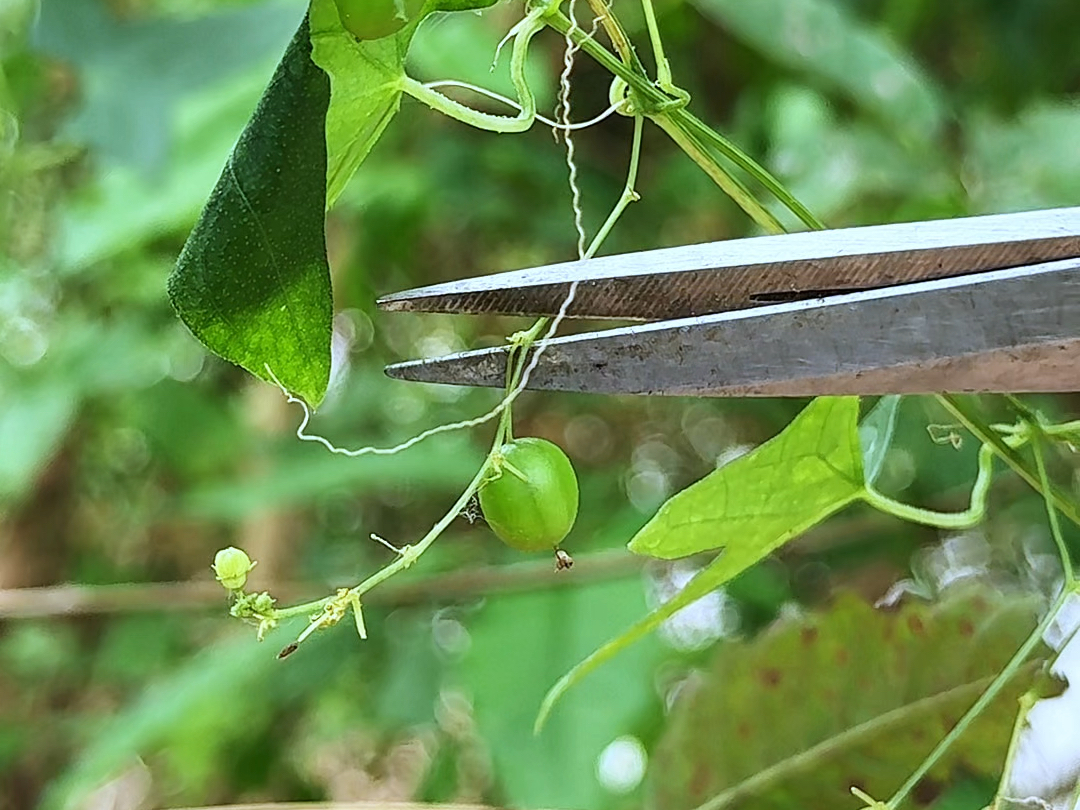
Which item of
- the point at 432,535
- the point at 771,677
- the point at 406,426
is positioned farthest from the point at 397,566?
the point at 406,426

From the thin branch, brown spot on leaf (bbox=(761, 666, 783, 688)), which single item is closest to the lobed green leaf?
brown spot on leaf (bbox=(761, 666, 783, 688))

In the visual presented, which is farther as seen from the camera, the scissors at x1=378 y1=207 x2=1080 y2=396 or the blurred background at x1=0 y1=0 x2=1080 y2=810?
the blurred background at x1=0 y1=0 x2=1080 y2=810

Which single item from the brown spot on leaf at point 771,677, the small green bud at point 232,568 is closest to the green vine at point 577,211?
the small green bud at point 232,568

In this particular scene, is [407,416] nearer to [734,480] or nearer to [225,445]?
[225,445]

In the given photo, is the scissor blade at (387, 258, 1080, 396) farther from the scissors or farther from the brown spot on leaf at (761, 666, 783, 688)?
the brown spot on leaf at (761, 666, 783, 688)

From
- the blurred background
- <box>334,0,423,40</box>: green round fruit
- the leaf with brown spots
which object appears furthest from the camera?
the blurred background

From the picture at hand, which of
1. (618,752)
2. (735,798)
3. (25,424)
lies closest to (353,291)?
(25,424)
